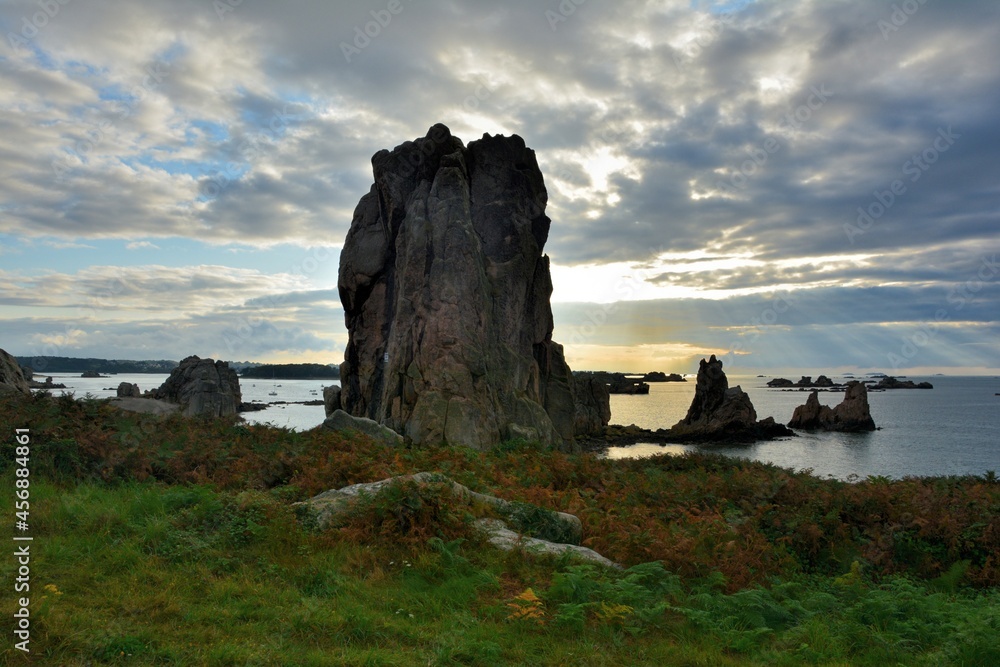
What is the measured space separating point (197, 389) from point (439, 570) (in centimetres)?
7245

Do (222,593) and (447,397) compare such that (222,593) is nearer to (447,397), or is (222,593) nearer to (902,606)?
(902,606)

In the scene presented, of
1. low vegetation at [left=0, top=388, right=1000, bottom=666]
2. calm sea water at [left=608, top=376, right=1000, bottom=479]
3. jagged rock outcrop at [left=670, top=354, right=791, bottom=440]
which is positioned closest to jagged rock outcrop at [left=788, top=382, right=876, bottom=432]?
calm sea water at [left=608, top=376, right=1000, bottom=479]

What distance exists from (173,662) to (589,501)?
30.1 ft

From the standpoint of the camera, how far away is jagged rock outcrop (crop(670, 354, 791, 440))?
272ft

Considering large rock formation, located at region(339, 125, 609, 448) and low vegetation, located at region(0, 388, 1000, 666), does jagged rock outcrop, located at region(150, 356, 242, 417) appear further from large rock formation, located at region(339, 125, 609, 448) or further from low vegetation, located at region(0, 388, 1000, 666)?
low vegetation, located at region(0, 388, 1000, 666)

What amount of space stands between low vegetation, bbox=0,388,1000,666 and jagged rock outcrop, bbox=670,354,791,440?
7152cm

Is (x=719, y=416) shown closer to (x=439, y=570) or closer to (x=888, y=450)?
(x=888, y=450)

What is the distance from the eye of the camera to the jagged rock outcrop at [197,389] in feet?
233

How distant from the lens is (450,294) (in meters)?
36.4

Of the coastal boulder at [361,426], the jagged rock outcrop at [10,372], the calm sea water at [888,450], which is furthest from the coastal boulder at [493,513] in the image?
the calm sea water at [888,450]

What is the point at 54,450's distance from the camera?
1218cm

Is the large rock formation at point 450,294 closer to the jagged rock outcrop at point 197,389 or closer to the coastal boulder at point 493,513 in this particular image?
the coastal boulder at point 493,513

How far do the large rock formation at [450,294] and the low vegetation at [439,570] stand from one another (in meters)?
20.7

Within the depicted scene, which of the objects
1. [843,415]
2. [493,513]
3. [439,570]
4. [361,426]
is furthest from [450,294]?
[843,415]
